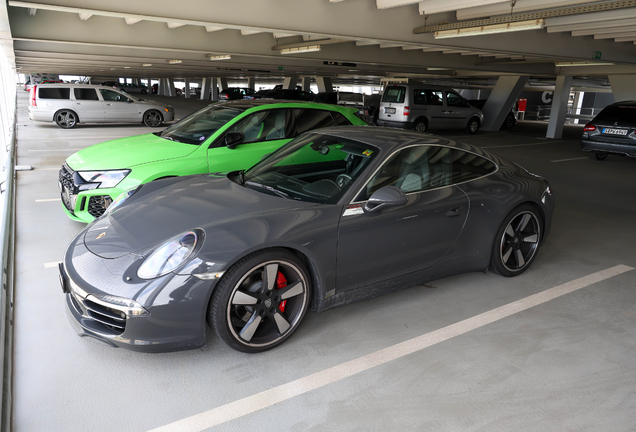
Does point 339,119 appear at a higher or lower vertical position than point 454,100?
lower

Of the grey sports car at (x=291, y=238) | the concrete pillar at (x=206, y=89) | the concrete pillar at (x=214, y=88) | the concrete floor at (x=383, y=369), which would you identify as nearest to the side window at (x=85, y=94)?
the concrete floor at (x=383, y=369)

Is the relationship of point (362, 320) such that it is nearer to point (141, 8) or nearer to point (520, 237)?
point (520, 237)

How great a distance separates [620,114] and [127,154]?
1102 cm

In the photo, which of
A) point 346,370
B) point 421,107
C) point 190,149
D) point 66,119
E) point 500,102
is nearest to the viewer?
point 346,370

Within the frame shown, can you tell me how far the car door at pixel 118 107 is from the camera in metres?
15.3

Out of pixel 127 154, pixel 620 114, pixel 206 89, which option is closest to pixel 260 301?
pixel 127 154

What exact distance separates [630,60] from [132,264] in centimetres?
1419

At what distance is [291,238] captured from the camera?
2857 millimetres

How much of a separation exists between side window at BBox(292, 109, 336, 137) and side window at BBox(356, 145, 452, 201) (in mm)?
2617

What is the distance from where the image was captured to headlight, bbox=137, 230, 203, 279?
261cm

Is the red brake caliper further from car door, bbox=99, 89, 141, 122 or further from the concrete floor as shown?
car door, bbox=99, 89, 141, 122

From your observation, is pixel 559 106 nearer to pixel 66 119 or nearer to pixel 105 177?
pixel 105 177

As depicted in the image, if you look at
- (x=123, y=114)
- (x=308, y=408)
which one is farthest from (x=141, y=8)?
(x=123, y=114)

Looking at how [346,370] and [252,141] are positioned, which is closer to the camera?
[346,370]
